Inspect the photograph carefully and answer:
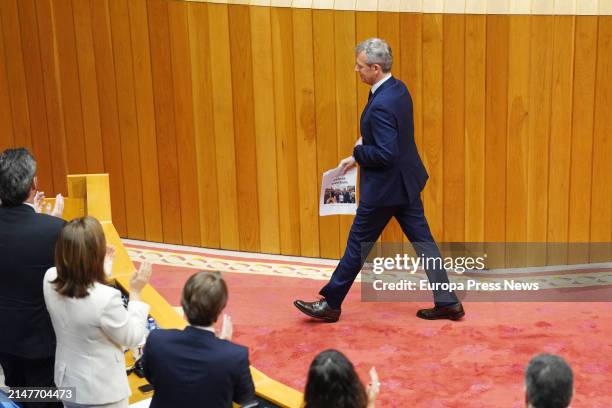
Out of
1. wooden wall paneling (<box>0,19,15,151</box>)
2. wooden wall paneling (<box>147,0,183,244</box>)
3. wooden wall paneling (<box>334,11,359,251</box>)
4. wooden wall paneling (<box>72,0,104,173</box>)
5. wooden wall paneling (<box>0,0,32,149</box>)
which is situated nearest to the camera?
wooden wall paneling (<box>334,11,359,251</box>)

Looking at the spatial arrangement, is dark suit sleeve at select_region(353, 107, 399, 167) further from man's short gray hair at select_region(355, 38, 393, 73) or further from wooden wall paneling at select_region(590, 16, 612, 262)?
wooden wall paneling at select_region(590, 16, 612, 262)

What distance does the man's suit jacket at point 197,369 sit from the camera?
2561 mm

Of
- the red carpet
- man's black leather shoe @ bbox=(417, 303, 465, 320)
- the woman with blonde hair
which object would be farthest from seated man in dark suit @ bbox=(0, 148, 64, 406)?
man's black leather shoe @ bbox=(417, 303, 465, 320)

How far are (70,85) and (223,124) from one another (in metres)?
1.18

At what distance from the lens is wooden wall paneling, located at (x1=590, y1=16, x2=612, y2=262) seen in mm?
5211

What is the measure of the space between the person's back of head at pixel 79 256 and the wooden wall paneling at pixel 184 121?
3107 mm

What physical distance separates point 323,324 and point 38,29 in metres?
3.00

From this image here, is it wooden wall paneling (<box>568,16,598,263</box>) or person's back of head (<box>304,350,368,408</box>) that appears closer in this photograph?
person's back of head (<box>304,350,368,408</box>)

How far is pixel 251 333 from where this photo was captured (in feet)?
15.5

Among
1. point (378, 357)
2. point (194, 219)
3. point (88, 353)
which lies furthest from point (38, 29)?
point (88, 353)

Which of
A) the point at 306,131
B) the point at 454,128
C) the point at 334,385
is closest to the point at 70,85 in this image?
the point at 306,131

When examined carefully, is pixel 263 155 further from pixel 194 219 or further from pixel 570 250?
pixel 570 250

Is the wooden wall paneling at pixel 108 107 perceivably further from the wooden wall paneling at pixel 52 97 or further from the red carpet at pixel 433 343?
the red carpet at pixel 433 343

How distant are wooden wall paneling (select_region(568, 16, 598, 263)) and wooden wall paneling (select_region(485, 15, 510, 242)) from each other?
1.27ft
